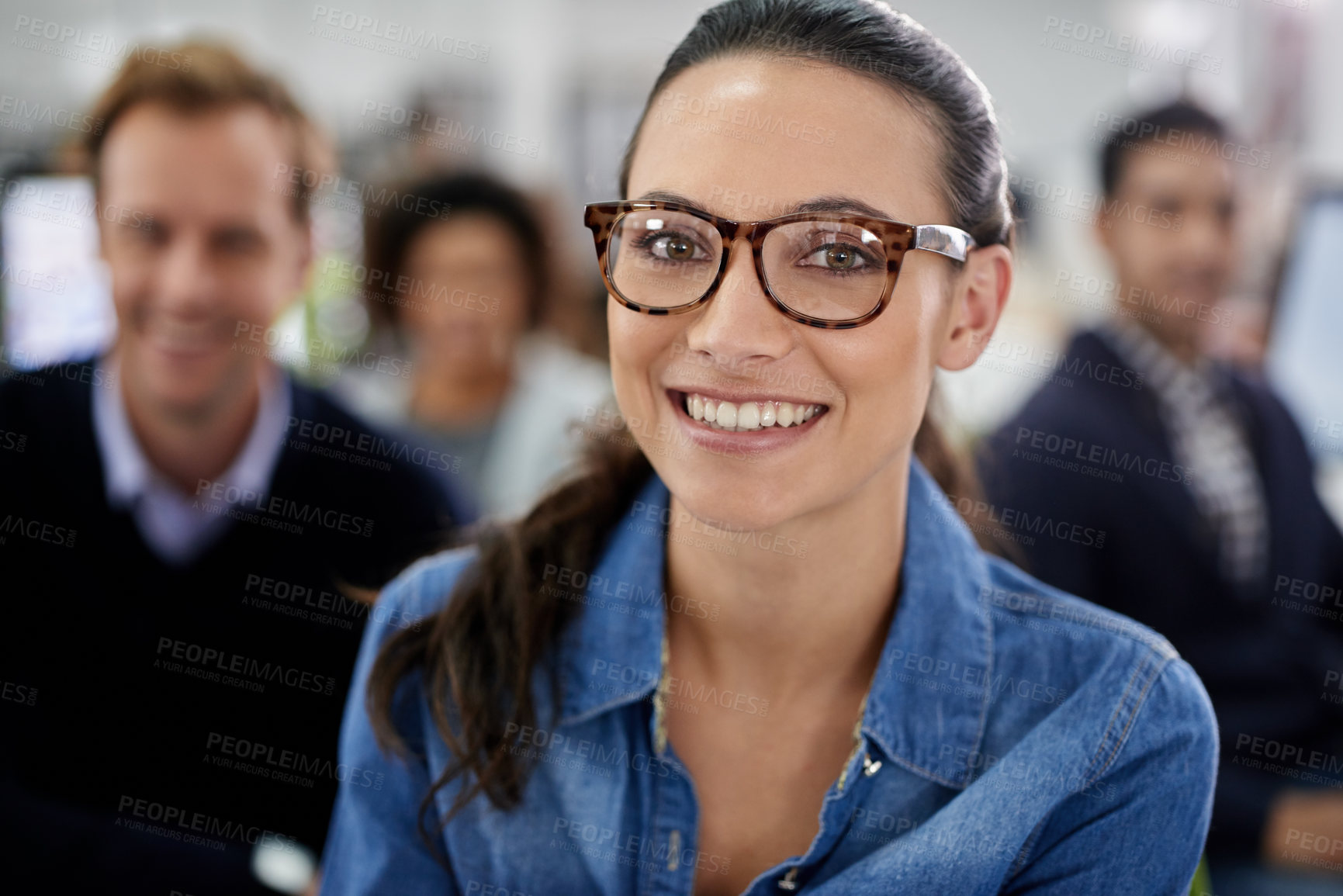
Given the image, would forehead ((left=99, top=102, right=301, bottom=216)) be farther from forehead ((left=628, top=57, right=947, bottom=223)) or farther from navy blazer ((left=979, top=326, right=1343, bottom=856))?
navy blazer ((left=979, top=326, right=1343, bottom=856))

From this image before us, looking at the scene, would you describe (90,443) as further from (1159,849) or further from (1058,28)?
(1058,28)

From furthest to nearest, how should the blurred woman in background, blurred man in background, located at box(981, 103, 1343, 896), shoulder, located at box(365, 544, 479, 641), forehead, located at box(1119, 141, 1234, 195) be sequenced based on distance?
the blurred woman in background → forehead, located at box(1119, 141, 1234, 195) → blurred man in background, located at box(981, 103, 1343, 896) → shoulder, located at box(365, 544, 479, 641)

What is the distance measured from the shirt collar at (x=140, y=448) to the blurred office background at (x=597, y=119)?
0.47 m

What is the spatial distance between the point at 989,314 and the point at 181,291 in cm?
127

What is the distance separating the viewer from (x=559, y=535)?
1.25m

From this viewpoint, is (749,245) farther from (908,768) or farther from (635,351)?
(908,768)

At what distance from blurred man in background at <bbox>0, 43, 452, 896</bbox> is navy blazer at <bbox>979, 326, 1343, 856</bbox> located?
117 centimetres

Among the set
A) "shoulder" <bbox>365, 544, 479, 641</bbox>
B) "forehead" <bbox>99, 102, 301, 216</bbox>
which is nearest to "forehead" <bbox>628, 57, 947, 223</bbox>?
"shoulder" <bbox>365, 544, 479, 641</bbox>

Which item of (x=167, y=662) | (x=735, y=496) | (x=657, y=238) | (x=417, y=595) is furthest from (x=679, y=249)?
(x=167, y=662)

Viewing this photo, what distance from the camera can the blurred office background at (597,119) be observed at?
232cm

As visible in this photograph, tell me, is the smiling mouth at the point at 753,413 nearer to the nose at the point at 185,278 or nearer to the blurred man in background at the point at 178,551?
the blurred man in background at the point at 178,551

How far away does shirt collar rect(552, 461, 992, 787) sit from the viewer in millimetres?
1082

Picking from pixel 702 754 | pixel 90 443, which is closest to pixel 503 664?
pixel 702 754

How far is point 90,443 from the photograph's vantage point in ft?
5.58
